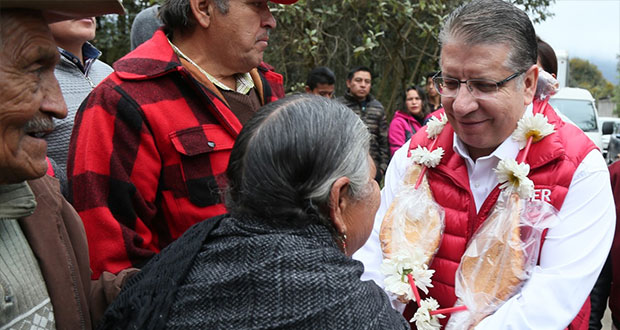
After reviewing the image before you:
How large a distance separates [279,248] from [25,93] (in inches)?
27.5

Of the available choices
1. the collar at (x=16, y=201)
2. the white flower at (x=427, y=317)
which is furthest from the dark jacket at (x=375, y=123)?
the collar at (x=16, y=201)

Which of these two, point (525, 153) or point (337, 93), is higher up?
point (525, 153)

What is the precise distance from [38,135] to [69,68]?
1.70 metres

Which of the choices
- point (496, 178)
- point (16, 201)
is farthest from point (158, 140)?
point (496, 178)

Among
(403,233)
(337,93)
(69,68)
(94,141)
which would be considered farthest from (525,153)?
(337,93)

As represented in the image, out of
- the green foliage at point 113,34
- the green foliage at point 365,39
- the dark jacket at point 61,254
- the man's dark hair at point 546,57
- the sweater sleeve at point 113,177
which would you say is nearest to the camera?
the dark jacket at point 61,254

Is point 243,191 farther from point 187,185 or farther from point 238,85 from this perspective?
point 238,85

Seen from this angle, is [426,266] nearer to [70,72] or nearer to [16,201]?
[16,201]

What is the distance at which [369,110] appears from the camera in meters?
6.88

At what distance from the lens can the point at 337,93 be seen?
11219 mm

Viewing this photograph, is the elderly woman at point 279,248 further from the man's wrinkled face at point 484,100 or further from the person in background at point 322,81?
the person in background at point 322,81

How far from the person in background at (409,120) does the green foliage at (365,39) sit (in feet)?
3.01

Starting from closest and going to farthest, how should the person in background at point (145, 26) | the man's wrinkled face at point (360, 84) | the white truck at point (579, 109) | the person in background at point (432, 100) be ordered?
the person in background at point (145, 26)
the man's wrinkled face at point (360, 84)
the person in background at point (432, 100)
the white truck at point (579, 109)

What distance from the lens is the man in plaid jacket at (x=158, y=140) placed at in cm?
196
